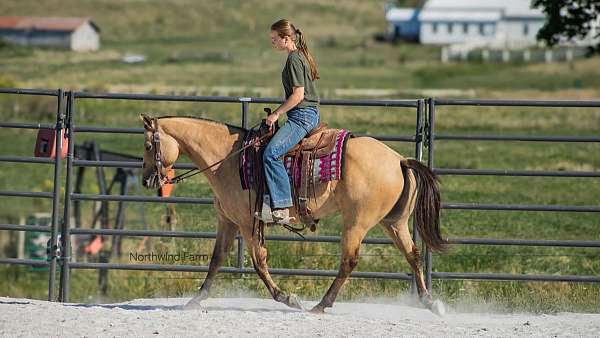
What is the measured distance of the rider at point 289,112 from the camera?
9398mm

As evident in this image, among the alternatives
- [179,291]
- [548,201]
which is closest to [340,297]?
[179,291]

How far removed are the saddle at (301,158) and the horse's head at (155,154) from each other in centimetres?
72

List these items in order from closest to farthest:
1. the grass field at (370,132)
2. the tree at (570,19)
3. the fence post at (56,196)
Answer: the fence post at (56,196), the grass field at (370,132), the tree at (570,19)

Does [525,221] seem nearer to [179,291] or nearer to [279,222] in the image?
[179,291]

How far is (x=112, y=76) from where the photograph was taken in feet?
192

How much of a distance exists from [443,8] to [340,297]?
9397 centimetres

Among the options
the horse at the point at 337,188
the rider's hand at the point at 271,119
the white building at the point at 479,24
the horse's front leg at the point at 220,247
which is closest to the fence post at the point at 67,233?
the horse at the point at 337,188

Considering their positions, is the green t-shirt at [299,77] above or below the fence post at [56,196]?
above

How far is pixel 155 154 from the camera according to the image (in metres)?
9.59

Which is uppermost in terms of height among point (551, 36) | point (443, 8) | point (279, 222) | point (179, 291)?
point (443, 8)

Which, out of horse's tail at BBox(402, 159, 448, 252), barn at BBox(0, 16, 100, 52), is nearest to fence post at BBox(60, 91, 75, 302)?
horse's tail at BBox(402, 159, 448, 252)

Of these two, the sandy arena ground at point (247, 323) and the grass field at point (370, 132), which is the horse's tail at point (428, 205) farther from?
the grass field at point (370, 132)

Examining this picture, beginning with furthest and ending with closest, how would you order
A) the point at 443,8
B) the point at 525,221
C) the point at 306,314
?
the point at 443,8
the point at 525,221
the point at 306,314

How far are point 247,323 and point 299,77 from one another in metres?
2.04
